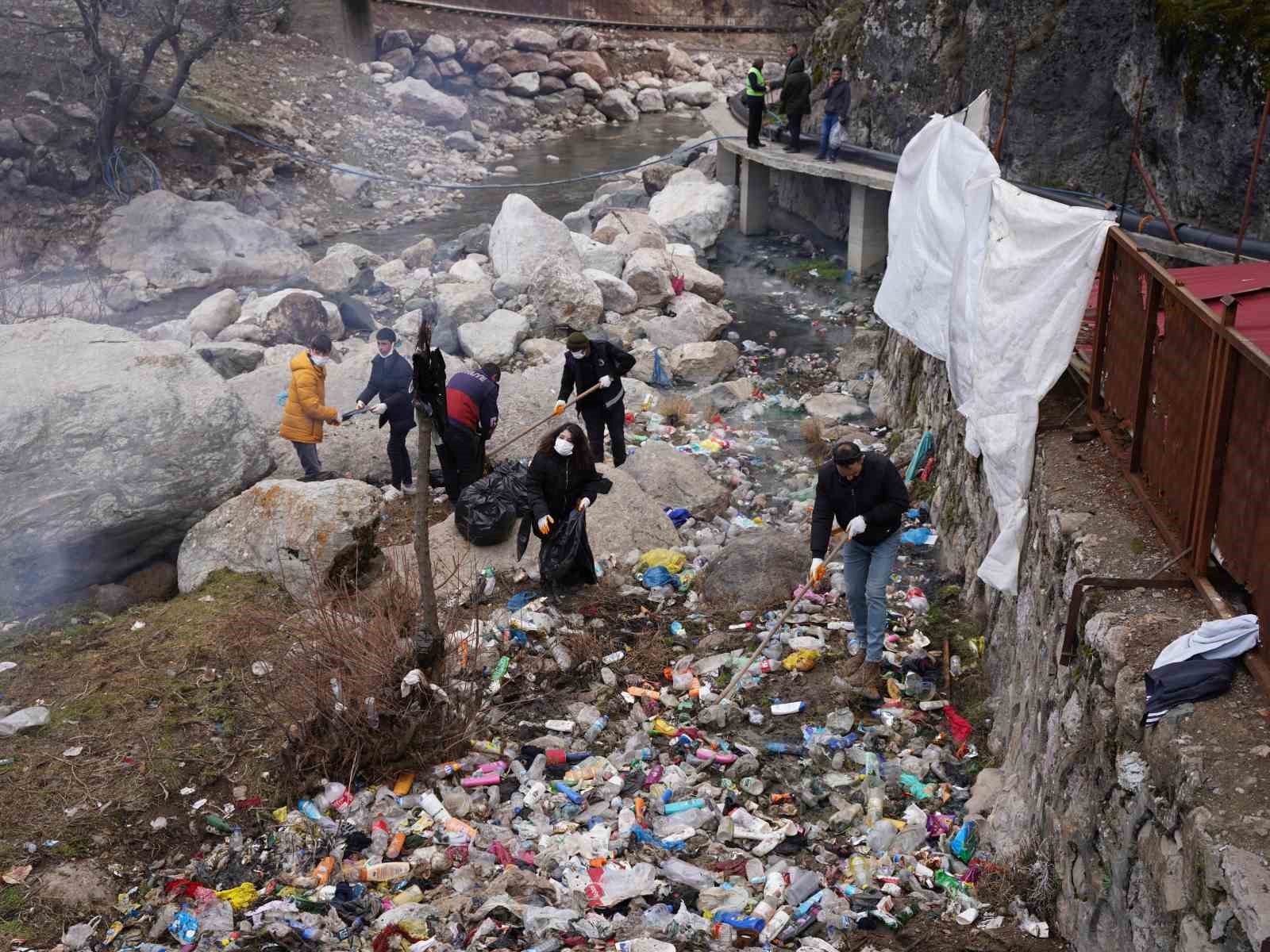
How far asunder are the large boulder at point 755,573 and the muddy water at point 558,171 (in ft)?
39.5

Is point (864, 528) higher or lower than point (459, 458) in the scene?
higher

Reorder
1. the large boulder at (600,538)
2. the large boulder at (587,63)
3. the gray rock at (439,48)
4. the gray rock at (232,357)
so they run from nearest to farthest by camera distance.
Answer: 1. the large boulder at (600,538)
2. the gray rock at (232,357)
3. the gray rock at (439,48)
4. the large boulder at (587,63)

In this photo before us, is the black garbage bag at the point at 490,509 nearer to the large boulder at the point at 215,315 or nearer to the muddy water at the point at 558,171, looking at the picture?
the large boulder at the point at 215,315

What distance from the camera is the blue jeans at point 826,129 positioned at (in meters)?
15.6

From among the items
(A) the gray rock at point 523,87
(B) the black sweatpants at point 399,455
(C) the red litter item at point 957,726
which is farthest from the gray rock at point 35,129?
(C) the red litter item at point 957,726

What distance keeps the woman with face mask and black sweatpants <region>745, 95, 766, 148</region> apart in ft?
38.2

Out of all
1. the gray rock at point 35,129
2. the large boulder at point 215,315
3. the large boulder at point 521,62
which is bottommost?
the large boulder at point 215,315

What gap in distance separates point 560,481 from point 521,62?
26876 millimetres

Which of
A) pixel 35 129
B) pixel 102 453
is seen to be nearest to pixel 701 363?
pixel 102 453

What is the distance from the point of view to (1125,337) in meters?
5.39

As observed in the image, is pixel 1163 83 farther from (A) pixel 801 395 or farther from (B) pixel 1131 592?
(B) pixel 1131 592

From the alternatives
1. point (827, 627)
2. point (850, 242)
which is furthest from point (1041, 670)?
point (850, 242)

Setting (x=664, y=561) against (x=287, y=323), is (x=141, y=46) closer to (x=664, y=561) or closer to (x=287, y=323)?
(x=287, y=323)

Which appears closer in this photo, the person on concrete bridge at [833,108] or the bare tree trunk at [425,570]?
the bare tree trunk at [425,570]
